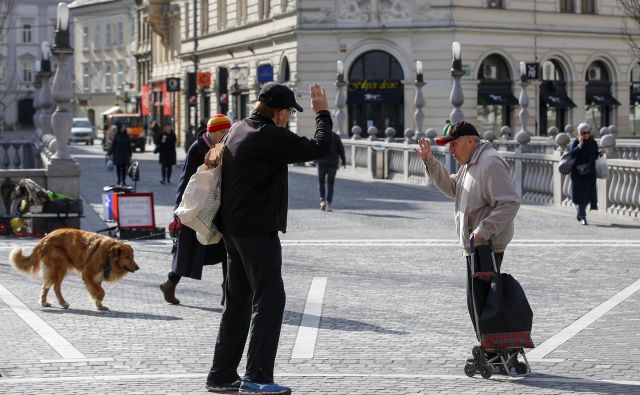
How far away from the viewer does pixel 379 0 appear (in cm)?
5519

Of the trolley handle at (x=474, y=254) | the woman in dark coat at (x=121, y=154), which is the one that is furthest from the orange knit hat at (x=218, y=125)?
the woman in dark coat at (x=121, y=154)

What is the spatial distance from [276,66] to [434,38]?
23.2 ft

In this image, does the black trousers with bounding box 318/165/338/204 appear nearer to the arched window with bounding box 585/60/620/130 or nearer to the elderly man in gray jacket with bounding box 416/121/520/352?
the elderly man in gray jacket with bounding box 416/121/520/352

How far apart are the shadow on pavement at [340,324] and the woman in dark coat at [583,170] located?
12.1 metres

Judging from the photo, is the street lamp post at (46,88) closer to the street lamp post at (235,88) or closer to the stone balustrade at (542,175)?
the stone balustrade at (542,175)

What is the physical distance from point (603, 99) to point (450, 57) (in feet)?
28.5

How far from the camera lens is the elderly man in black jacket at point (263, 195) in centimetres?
808

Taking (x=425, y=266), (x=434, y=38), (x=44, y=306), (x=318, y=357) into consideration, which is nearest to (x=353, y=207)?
(x=425, y=266)

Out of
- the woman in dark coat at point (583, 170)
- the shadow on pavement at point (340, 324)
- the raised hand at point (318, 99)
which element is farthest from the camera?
the woman in dark coat at point (583, 170)

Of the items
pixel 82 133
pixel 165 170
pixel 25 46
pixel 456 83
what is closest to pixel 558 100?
pixel 456 83

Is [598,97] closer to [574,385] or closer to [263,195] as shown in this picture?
[574,385]

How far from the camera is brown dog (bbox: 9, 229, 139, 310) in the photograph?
491 inches

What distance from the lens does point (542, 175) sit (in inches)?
1117

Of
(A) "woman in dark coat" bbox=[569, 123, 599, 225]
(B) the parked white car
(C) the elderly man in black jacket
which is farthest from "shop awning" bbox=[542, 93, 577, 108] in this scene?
(C) the elderly man in black jacket
